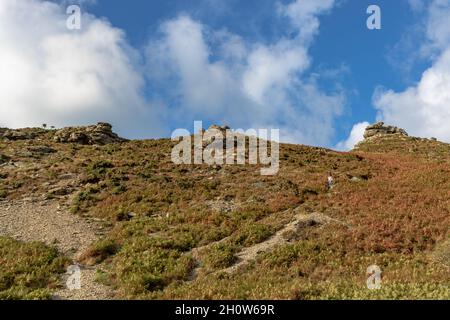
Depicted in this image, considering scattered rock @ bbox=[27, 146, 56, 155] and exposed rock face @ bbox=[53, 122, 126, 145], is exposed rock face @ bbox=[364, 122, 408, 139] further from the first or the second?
scattered rock @ bbox=[27, 146, 56, 155]

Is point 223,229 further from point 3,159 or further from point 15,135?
point 15,135

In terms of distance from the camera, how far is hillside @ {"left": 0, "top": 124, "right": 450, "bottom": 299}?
51.1 feet

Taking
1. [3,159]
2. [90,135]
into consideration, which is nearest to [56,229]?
[3,159]

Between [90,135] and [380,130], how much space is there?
198 ft

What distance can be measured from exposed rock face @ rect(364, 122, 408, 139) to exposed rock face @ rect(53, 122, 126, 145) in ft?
176

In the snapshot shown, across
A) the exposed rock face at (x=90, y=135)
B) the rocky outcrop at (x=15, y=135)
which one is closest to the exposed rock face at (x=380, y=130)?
the exposed rock face at (x=90, y=135)

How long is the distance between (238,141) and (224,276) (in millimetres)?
36726

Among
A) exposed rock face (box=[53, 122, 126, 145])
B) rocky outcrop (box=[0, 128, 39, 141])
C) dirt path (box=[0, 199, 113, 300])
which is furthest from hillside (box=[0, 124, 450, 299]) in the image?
rocky outcrop (box=[0, 128, 39, 141])

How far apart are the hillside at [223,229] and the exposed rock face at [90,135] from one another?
15.5 meters

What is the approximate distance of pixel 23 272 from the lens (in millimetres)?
17781

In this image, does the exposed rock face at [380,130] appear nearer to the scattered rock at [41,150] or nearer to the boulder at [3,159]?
the scattered rock at [41,150]

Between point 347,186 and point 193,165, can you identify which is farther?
point 193,165
